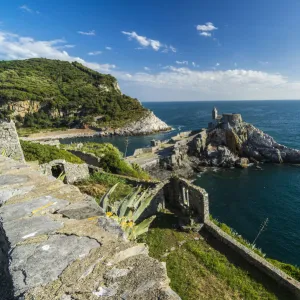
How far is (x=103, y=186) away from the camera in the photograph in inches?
643

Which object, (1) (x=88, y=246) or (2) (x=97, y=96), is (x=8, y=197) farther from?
(2) (x=97, y=96)

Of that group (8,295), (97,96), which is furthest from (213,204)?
(97,96)

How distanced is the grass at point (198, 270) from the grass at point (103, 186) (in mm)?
3474

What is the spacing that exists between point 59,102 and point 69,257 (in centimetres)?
10945

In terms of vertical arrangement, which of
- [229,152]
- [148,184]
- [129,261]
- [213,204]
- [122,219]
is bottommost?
[213,204]

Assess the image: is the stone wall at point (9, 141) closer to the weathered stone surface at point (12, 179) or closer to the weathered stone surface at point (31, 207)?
the weathered stone surface at point (12, 179)

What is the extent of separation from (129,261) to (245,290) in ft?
29.2

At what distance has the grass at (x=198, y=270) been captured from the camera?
340 inches

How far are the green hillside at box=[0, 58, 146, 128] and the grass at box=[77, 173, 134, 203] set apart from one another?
7555cm

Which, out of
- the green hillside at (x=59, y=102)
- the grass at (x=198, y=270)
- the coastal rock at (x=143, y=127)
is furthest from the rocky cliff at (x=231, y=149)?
the green hillside at (x=59, y=102)

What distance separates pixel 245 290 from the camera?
902 centimetres

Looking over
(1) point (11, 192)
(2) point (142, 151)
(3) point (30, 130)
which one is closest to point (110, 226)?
(1) point (11, 192)

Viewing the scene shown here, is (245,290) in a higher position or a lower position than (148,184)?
lower

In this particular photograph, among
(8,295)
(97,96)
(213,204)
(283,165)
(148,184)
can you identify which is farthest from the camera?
(97,96)
